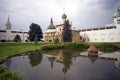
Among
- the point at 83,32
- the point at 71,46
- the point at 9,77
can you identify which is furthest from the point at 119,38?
the point at 9,77

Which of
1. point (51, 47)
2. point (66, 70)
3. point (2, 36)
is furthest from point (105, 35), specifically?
point (66, 70)

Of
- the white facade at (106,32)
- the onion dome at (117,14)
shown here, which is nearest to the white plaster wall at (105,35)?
the white facade at (106,32)

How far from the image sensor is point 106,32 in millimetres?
53094

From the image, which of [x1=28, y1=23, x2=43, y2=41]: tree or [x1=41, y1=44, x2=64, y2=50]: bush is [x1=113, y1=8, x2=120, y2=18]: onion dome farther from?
[x1=28, y1=23, x2=43, y2=41]: tree

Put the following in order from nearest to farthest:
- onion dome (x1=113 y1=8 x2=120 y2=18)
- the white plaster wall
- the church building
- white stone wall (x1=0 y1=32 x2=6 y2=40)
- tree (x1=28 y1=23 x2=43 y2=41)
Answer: the white plaster wall < onion dome (x1=113 y1=8 x2=120 y2=18) < the church building < tree (x1=28 y1=23 x2=43 y2=41) < white stone wall (x1=0 y1=32 x2=6 y2=40)

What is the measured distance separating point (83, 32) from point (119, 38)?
586 inches

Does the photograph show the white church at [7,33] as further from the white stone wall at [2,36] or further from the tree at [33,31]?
the tree at [33,31]

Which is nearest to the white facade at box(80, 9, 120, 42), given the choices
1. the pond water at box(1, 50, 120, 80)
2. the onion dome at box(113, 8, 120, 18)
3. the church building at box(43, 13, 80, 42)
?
the onion dome at box(113, 8, 120, 18)

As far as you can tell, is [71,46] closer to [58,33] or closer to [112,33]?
[58,33]

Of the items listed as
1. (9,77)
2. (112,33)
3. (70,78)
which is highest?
(112,33)

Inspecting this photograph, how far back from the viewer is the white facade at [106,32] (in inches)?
1977

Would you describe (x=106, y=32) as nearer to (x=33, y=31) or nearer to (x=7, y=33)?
(x=33, y=31)

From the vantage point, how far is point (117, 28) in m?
49.8

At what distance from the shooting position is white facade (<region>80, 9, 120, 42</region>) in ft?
165
